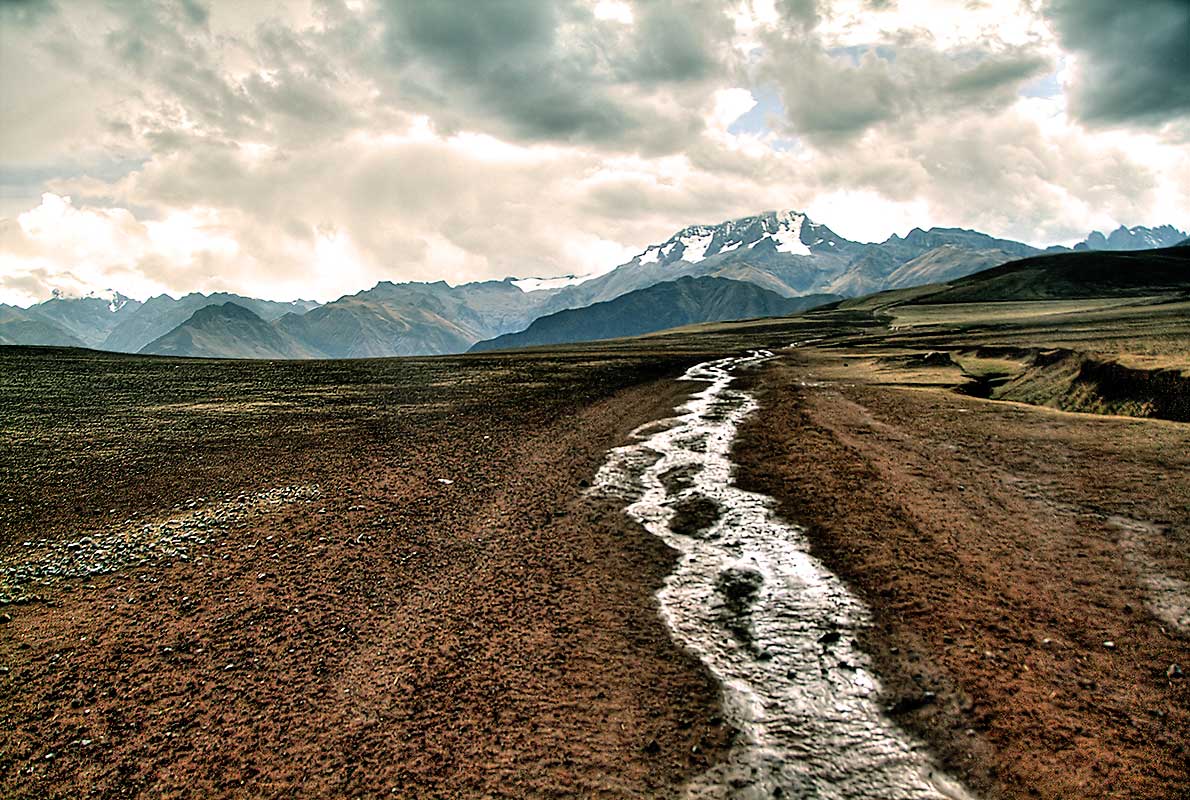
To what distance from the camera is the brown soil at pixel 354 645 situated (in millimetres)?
9883

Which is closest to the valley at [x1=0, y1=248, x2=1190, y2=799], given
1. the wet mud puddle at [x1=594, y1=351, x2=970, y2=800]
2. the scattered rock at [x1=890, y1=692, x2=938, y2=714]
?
the scattered rock at [x1=890, y1=692, x2=938, y2=714]

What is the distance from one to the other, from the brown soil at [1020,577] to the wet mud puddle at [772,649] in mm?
646

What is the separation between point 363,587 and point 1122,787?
50.6 feet


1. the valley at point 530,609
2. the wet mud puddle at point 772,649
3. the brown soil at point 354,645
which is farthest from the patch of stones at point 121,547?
the wet mud puddle at point 772,649

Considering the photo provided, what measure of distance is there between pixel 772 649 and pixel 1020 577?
23.5ft

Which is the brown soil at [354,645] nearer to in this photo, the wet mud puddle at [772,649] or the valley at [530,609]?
the valley at [530,609]

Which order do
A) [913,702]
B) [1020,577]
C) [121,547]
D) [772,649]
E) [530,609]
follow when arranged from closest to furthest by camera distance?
[913,702]
[772,649]
[530,609]
[1020,577]
[121,547]

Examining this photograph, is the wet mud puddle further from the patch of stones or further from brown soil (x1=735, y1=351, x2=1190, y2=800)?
the patch of stones

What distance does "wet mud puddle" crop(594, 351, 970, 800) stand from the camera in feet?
31.4

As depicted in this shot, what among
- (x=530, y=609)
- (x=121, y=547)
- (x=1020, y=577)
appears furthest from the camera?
(x=121, y=547)

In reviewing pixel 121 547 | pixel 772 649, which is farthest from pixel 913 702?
pixel 121 547

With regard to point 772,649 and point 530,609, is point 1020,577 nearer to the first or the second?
point 772,649

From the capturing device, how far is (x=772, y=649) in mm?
13117

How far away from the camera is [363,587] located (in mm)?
15789
